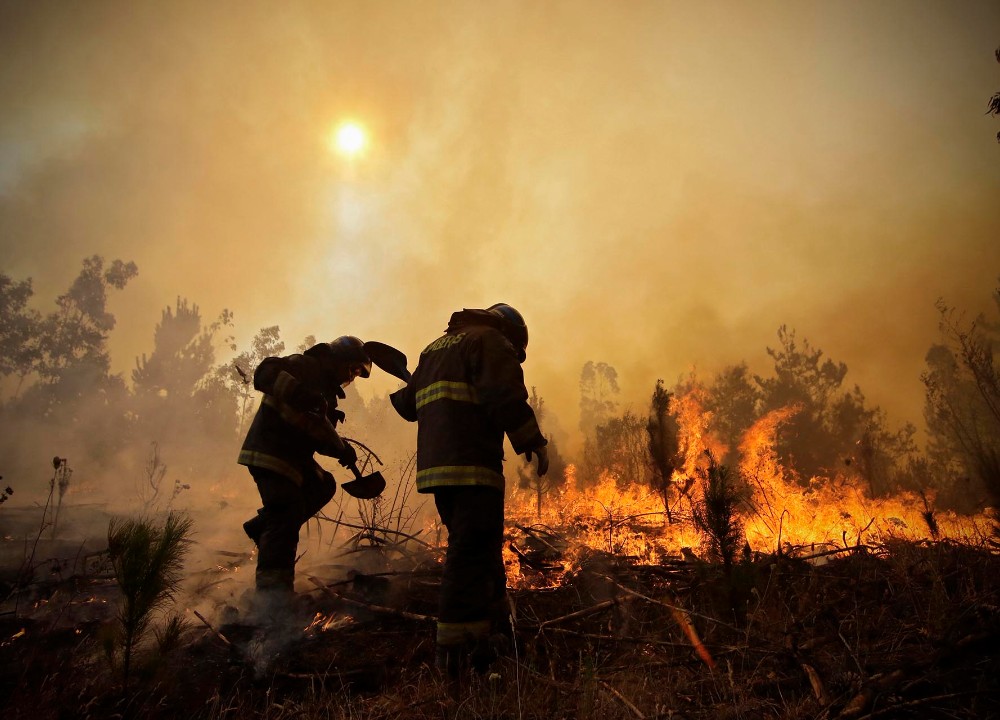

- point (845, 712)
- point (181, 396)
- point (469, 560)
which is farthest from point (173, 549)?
point (181, 396)

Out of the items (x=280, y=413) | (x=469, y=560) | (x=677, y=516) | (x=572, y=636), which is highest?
(x=280, y=413)

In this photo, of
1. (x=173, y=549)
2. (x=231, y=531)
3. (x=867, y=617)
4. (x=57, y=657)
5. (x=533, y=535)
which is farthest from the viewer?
(x=231, y=531)

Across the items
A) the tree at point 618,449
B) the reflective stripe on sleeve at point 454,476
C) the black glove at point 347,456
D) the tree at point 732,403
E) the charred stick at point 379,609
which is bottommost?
the charred stick at point 379,609

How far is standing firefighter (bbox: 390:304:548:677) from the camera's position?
2.66 metres

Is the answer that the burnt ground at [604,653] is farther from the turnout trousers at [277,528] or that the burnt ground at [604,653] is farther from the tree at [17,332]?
the tree at [17,332]

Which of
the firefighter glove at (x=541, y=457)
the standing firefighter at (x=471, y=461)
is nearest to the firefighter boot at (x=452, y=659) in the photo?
the standing firefighter at (x=471, y=461)

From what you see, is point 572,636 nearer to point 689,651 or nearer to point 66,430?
point 689,651

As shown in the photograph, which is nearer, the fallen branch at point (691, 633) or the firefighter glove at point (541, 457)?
the fallen branch at point (691, 633)

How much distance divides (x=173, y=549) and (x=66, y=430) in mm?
33783

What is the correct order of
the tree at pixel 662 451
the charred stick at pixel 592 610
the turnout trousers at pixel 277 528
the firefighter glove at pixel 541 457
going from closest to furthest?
1. the charred stick at pixel 592 610
2. the firefighter glove at pixel 541 457
3. the turnout trousers at pixel 277 528
4. the tree at pixel 662 451

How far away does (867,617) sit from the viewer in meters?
2.69

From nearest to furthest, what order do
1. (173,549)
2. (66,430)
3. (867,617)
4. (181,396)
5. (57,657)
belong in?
(173,549), (867,617), (57,657), (66,430), (181,396)

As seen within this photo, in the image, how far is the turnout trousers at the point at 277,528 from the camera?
12.1 ft

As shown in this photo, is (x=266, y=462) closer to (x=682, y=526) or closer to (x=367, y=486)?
(x=367, y=486)
